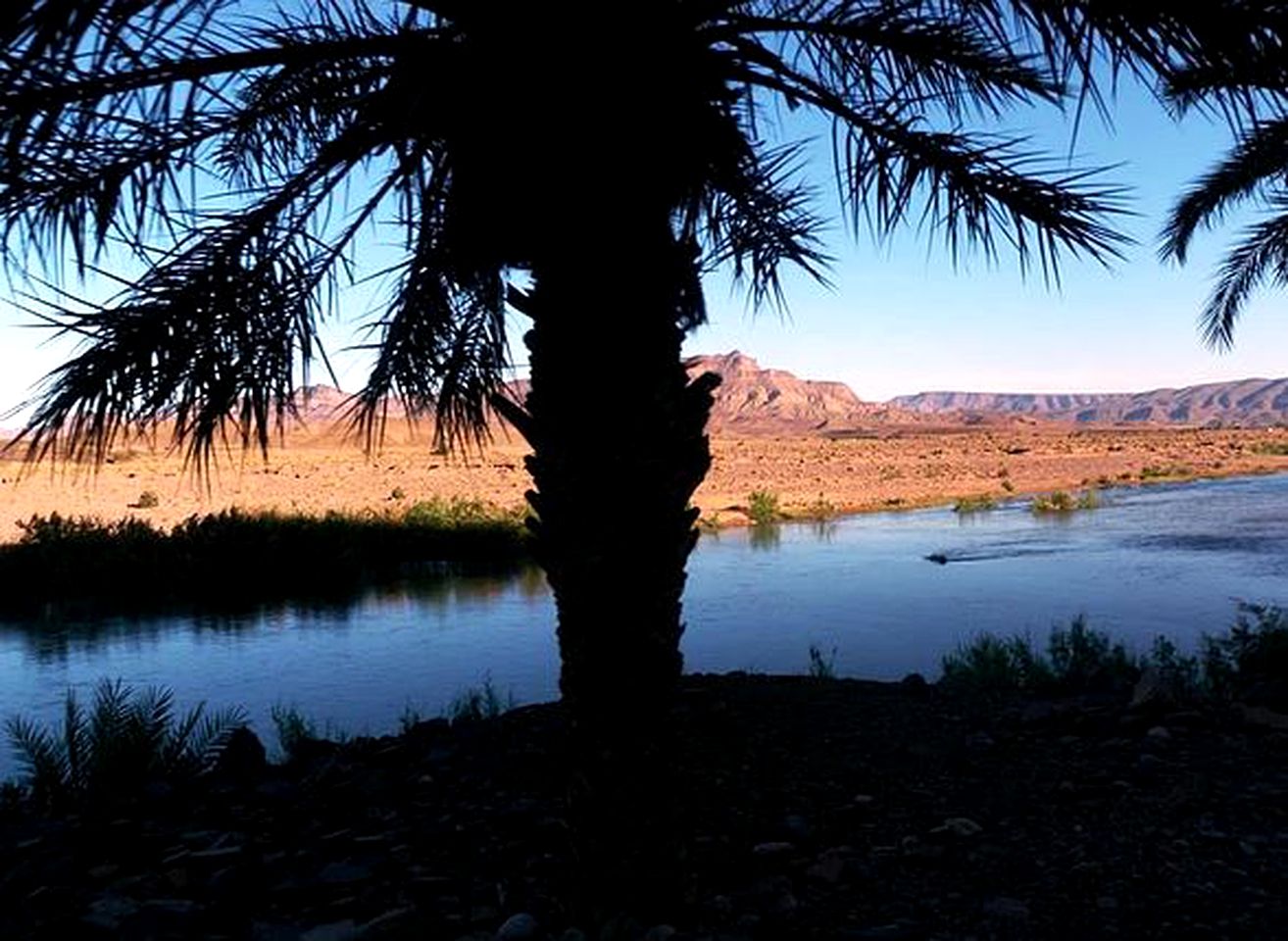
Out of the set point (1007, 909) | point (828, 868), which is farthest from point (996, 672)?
point (1007, 909)

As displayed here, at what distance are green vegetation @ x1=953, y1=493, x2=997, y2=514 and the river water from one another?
7.05 metres

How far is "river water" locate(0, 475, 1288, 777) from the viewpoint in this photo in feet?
35.1

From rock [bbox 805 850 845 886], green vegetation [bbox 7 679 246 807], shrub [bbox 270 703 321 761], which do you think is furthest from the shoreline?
rock [bbox 805 850 845 886]

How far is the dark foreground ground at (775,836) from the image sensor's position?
372 cm

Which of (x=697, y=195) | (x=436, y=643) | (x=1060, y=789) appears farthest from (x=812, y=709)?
(x=436, y=643)

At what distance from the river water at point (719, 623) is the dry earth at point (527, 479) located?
4.68 metres

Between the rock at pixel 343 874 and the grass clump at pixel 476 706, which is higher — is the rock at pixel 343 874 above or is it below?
above

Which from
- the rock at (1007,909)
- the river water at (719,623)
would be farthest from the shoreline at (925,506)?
the rock at (1007,909)

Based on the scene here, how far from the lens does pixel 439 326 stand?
5.27 meters

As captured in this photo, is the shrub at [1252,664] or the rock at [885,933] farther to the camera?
the shrub at [1252,664]

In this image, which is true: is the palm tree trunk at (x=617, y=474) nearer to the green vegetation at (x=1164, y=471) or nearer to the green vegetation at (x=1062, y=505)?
the green vegetation at (x=1062, y=505)

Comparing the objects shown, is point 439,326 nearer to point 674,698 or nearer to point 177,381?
point 177,381

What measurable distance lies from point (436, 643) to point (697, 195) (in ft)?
29.2

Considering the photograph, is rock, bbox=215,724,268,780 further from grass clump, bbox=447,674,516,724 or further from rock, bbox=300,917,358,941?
rock, bbox=300,917,358,941
